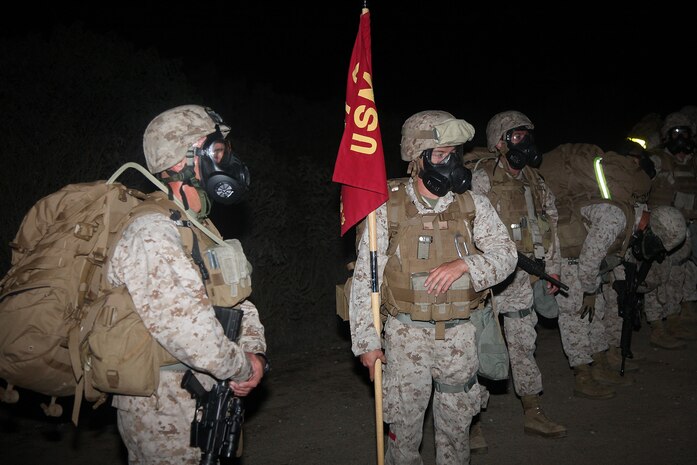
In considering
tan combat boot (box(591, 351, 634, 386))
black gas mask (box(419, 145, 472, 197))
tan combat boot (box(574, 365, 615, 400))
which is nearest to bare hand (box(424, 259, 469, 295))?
black gas mask (box(419, 145, 472, 197))

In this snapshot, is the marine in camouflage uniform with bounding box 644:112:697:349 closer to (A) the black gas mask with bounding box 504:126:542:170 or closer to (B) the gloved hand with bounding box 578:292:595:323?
(B) the gloved hand with bounding box 578:292:595:323

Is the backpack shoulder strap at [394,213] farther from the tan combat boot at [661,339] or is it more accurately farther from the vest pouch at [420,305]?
the tan combat boot at [661,339]

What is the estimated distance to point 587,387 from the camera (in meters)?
5.63

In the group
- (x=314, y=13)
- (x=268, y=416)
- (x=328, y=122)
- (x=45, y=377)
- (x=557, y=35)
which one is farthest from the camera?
(x=557, y=35)

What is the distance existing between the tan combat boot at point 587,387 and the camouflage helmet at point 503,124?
2.50 m

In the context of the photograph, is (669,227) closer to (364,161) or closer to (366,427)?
(366,427)

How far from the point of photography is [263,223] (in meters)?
7.18

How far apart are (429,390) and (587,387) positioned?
9.14 ft

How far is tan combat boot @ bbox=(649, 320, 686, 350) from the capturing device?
703cm

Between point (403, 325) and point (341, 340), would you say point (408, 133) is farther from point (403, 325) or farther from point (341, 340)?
point (341, 340)

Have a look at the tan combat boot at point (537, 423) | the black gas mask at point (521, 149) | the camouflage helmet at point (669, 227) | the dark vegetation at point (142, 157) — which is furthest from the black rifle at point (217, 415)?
the camouflage helmet at point (669, 227)

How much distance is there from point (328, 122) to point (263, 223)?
9.37ft

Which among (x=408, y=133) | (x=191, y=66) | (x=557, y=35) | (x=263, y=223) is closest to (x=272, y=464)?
(x=408, y=133)

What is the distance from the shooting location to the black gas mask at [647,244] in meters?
6.17
